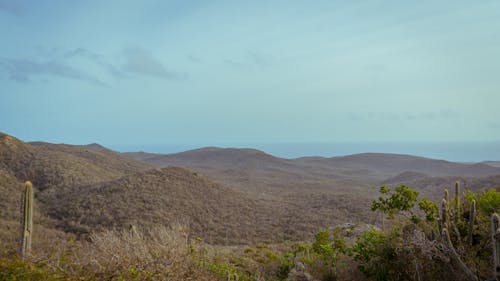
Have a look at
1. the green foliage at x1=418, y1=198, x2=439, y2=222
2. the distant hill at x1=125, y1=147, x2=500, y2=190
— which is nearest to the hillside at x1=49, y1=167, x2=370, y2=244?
the green foliage at x1=418, y1=198, x2=439, y2=222

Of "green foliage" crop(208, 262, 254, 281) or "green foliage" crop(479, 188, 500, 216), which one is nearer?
"green foliage" crop(479, 188, 500, 216)

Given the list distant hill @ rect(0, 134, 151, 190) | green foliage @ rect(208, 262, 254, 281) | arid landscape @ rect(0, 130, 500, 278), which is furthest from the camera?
distant hill @ rect(0, 134, 151, 190)

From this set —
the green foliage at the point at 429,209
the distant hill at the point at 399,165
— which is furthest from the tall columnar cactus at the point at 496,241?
the distant hill at the point at 399,165

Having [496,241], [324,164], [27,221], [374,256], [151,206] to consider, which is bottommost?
[151,206]

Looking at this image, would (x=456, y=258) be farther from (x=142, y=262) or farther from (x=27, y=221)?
(x=27, y=221)

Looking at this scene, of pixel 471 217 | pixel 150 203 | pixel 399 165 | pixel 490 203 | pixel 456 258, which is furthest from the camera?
pixel 399 165

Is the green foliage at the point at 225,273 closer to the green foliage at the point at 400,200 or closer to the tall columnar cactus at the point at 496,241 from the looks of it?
the green foliage at the point at 400,200

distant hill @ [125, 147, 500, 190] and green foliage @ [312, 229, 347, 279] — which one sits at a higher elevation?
distant hill @ [125, 147, 500, 190]

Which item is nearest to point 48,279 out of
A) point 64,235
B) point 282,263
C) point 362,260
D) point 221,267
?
point 221,267

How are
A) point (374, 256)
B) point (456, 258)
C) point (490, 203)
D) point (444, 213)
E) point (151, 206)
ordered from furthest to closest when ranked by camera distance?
point (151, 206) → point (374, 256) → point (490, 203) → point (444, 213) → point (456, 258)

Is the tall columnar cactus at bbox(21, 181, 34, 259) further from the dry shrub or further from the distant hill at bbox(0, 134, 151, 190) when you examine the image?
Answer: the distant hill at bbox(0, 134, 151, 190)

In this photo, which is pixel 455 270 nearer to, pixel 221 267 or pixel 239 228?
pixel 221 267

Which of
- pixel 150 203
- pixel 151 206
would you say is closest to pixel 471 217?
pixel 151 206

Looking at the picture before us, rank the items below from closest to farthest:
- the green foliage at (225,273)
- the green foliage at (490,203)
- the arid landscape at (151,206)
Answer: the green foliage at (490,203) → the green foliage at (225,273) → the arid landscape at (151,206)
